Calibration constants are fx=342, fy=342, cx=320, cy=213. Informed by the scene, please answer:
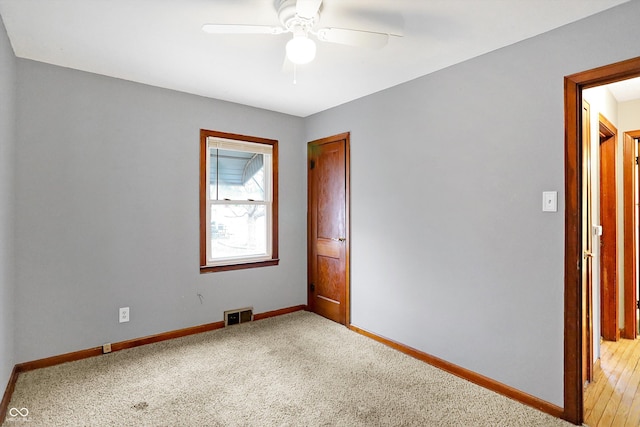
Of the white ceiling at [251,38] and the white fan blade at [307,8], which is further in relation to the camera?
the white ceiling at [251,38]

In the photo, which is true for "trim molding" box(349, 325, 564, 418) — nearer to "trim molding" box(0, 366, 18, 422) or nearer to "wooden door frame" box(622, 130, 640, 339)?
"wooden door frame" box(622, 130, 640, 339)

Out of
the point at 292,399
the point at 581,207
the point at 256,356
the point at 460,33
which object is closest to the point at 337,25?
the point at 460,33

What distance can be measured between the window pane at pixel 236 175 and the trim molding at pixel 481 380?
215 centimetres

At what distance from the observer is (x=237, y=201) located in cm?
391

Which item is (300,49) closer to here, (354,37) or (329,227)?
(354,37)

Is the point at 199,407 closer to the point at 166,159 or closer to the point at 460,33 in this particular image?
the point at 166,159

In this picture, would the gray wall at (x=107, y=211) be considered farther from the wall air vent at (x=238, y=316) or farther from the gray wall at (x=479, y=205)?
the gray wall at (x=479, y=205)

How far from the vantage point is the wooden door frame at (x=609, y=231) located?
3.31 m

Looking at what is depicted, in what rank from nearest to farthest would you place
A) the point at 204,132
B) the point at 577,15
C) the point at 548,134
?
1. the point at 577,15
2. the point at 548,134
3. the point at 204,132

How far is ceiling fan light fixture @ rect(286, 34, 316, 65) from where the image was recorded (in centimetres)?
182

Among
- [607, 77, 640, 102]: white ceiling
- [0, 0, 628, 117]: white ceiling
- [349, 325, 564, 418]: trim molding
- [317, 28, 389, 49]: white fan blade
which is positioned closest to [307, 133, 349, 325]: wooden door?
[349, 325, 564, 418]: trim molding

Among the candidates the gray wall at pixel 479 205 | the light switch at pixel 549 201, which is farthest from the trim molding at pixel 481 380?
the light switch at pixel 549 201

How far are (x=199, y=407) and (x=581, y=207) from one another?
273 centimetres

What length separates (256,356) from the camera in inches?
119
